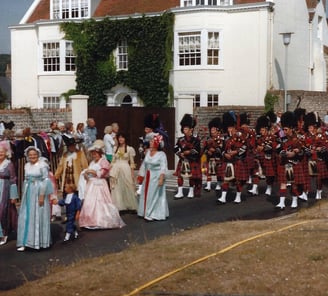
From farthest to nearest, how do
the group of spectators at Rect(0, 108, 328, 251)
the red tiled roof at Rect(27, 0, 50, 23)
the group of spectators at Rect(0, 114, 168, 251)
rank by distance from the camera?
the red tiled roof at Rect(27, 0, 50, 23) → the group of spectators at Rect(0, 108, 328, 251) → the group of spectators at Rect(0, 114, 168, 251)

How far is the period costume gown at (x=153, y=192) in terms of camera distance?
1377 cm

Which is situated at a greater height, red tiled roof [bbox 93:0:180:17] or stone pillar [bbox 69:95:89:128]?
red tiled roof [bbox 93:0:180:17]

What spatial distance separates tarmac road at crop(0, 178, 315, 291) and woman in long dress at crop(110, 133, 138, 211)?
1.12 feet

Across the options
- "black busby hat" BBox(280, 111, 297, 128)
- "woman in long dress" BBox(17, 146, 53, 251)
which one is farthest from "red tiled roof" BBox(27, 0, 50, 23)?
"woman in long dress" BBox(17, 146, 53, 251)

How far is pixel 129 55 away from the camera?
33.7 metres

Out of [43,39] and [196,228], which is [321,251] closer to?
[196,228]

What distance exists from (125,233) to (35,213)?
1.88 m

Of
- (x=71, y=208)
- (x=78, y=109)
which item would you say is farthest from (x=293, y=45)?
(x=71, y=208)

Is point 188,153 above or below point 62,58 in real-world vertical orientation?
below

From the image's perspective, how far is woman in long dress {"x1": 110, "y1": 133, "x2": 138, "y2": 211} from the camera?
14750 millimetres

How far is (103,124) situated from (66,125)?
5.09 metres

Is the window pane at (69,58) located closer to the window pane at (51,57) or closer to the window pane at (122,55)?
the window pane at (51,57)

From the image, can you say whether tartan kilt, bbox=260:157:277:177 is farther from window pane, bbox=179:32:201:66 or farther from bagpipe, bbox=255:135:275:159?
window pane, bbox=179:32:201:66

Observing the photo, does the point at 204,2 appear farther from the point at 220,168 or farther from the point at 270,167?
the point at 270,167
